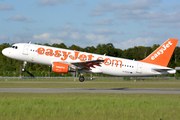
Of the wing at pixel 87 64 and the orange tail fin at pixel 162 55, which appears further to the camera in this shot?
the orange tail fin at pixel 162 55

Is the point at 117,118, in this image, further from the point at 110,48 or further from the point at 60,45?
the point at 110,48

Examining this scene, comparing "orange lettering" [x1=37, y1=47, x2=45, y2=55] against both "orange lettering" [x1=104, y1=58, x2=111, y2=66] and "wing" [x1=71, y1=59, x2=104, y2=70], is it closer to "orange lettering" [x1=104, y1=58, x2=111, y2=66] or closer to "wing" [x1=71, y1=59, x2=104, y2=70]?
"wing" [x1=71, y1=59, x2=104, y2=70]

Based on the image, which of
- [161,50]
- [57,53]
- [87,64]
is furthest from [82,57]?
[161,50]

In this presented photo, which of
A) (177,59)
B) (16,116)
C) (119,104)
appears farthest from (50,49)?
(177,59)

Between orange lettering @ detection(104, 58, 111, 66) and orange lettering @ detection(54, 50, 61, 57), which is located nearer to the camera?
orange lettering @ detection(54, 50, 61, 57)

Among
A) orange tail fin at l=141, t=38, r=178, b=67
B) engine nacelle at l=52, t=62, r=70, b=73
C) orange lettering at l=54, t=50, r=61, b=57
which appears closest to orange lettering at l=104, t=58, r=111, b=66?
engine nacelle at l=52, t=62, r=70, b=73

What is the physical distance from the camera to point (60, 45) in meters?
129

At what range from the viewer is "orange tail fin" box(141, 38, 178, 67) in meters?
47.7

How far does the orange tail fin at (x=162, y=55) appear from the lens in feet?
157

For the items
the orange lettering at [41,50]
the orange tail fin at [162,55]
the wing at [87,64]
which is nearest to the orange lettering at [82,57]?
the wing at [87,64]

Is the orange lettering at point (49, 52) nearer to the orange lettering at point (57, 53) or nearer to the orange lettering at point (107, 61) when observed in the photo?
the orange lettering at point (57, 53)

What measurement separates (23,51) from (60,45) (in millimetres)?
88811

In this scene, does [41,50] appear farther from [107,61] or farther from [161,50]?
[161,50]

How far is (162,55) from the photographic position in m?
48.2
